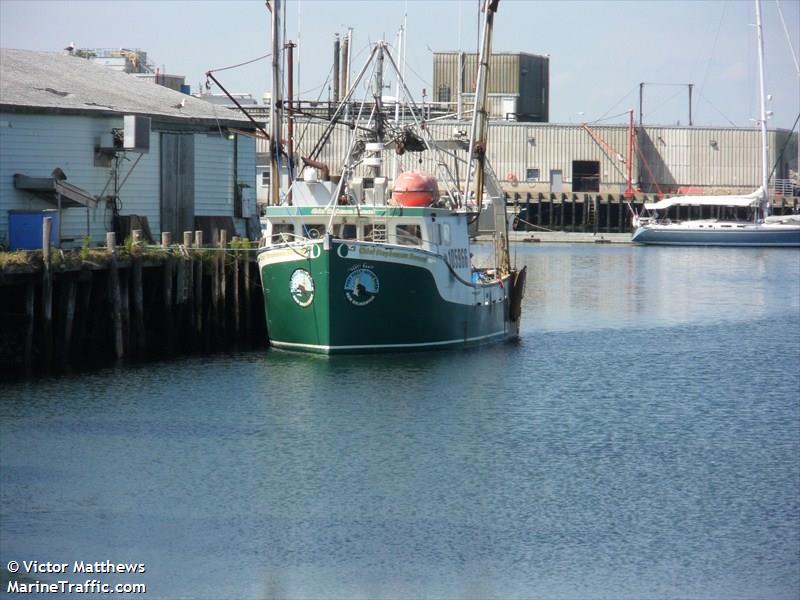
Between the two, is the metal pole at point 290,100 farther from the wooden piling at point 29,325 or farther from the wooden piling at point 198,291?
the wooden piling at point 29,325

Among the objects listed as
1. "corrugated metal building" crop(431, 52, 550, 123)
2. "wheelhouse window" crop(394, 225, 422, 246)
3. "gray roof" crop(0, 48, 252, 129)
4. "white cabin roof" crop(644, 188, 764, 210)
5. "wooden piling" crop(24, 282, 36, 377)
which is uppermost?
"corrugated metal building" crop(431, 52, 550, 123)

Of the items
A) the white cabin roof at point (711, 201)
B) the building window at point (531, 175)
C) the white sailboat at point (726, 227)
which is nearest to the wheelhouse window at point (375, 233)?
the white sailboat at point (726, 227)

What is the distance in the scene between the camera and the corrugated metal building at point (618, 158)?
89688 millimetres

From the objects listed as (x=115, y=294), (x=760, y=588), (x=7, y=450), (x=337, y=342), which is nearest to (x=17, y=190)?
(x=115, y=294)

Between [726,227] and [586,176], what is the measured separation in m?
11.5

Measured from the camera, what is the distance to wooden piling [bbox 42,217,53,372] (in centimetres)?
2762

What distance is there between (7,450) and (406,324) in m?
11.4

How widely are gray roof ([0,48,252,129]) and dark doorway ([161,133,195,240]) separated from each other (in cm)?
64

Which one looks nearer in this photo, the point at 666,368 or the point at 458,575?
the point at 458,575

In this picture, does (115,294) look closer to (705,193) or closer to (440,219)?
(440,219)

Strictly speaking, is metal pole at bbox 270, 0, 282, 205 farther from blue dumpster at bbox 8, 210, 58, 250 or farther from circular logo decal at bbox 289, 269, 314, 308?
blue dumpster at bbox 8, 210, 58, 250

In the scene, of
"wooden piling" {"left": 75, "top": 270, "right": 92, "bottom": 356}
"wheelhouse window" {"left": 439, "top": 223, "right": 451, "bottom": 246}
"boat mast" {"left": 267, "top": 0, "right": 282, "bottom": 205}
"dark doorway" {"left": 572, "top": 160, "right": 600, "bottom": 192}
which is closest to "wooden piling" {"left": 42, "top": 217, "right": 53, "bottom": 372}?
"wooden piling" {"left": 75, "top": 270, "right": 92, "bottom": 356}

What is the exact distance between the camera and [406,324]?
3098cm

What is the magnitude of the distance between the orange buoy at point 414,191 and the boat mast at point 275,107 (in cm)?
358
